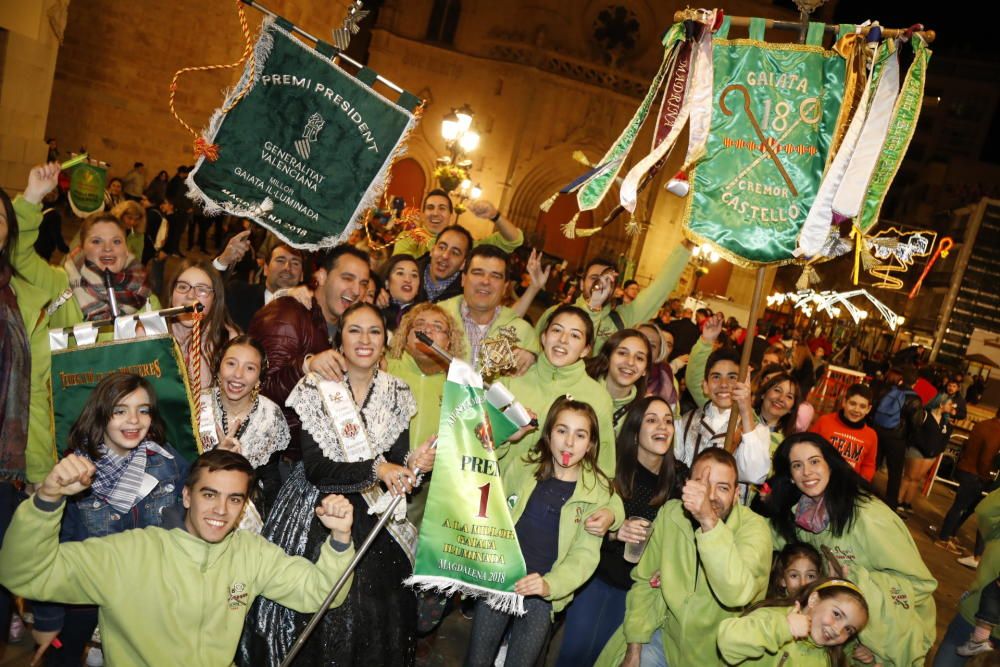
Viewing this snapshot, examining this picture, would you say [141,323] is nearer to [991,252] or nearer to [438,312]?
[438,312]

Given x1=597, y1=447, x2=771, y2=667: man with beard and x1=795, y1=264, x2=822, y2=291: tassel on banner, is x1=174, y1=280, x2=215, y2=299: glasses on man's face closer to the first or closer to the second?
A: x1=597, y1=447, x2=771, y2=667: man with beard

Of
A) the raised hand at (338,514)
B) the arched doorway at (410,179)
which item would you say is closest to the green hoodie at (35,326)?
the raised hand at (338,514)

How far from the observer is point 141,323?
3.47m

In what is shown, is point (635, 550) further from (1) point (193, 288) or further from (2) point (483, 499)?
(1) point (193, 288)

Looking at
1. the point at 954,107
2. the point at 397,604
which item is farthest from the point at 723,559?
the point at 954,107

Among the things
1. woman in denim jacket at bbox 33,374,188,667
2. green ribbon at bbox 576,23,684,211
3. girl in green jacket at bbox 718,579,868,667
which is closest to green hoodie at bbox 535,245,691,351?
green ribbon at bbox 576,23,684,211

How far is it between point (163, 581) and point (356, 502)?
993 millimetres

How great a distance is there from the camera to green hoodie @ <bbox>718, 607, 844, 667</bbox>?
312 cm

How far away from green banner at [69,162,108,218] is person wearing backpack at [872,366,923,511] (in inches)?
367

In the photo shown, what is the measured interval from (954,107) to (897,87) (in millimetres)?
44786

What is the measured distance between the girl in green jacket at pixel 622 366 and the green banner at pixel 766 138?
0.76m

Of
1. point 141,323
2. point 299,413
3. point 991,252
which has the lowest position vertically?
point 299,413

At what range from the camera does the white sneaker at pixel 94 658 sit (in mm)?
3461

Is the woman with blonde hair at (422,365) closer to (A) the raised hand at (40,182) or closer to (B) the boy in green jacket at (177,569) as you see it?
(B) the boy in green jacket at (177,569)
